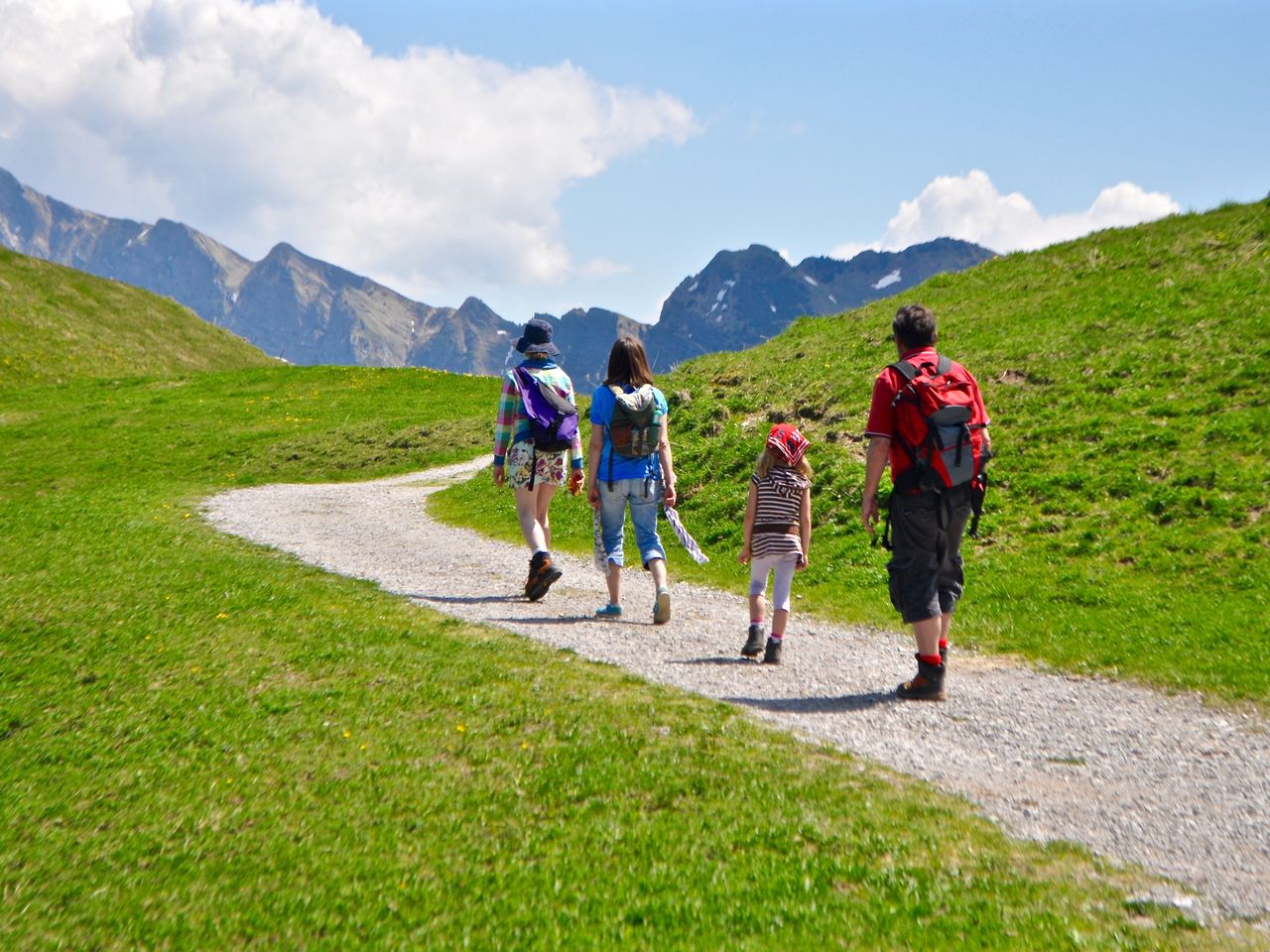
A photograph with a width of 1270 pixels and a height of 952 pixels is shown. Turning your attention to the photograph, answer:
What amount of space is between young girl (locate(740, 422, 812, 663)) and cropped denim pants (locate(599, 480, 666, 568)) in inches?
66.8

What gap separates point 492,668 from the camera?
8.70 m

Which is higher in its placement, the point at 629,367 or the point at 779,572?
the point at 629,367

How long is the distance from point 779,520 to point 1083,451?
366 inches

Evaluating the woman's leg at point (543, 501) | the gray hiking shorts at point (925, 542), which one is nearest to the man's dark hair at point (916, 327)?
the gray hiking shorts at point (925, 542)

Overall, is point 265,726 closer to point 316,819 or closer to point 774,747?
point 316,819

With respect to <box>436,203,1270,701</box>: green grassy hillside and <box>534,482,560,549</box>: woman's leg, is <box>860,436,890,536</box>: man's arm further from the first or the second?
<box>534,482,560,549</box>: woman's leg

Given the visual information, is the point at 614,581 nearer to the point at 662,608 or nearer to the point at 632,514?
the point at 662,608

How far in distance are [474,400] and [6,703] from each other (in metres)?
40.6

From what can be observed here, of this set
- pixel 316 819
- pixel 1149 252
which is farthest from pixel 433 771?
pixel 1149 252

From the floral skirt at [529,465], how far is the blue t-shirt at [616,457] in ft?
4.00

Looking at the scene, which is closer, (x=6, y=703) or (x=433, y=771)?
(x=433, y=771)

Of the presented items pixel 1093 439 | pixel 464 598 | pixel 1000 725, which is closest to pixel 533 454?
pixel 464 598

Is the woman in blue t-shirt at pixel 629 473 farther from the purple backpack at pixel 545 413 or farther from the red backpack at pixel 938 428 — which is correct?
the red backpack at pixel 938 428

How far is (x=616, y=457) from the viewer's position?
1116 centimetres
